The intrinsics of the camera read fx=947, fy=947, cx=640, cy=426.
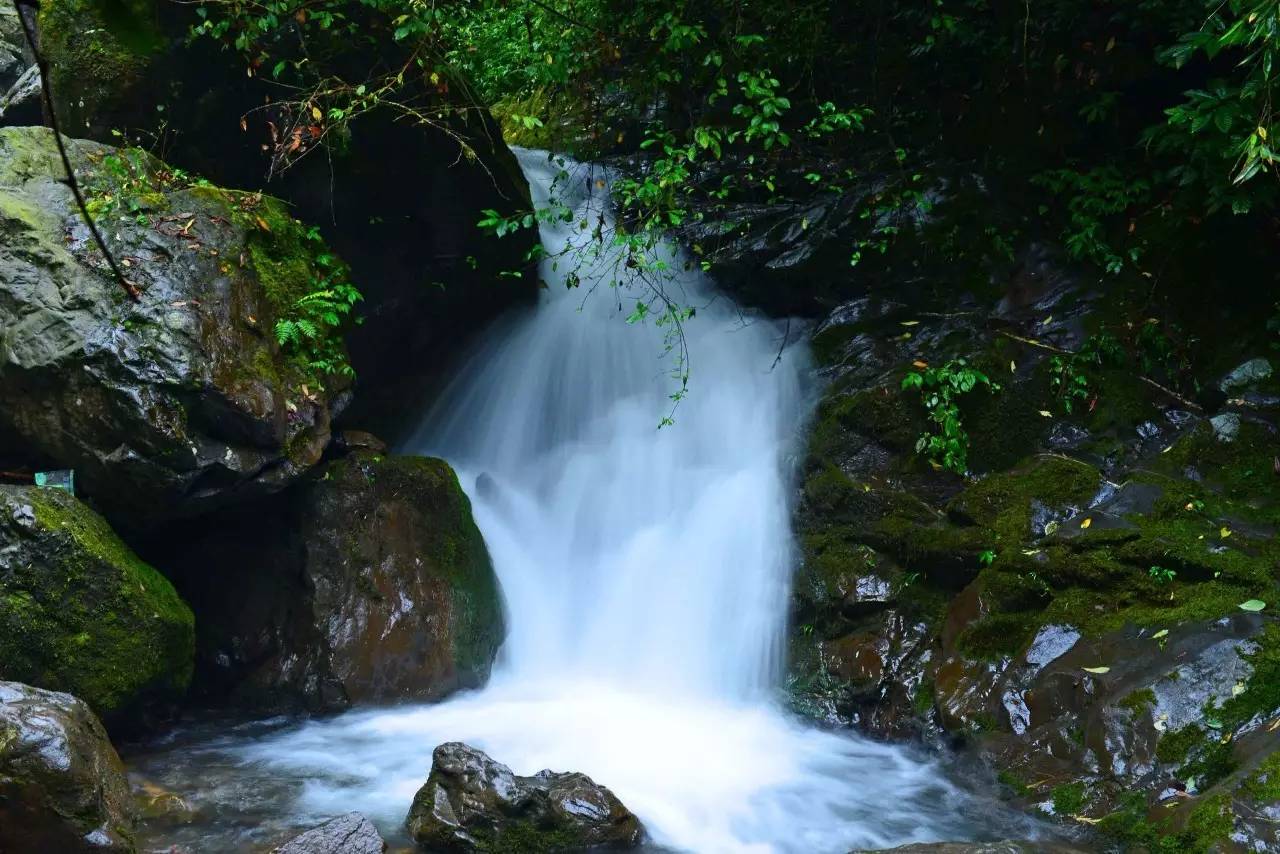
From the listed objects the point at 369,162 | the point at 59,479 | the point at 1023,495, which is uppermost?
the point at 369,162

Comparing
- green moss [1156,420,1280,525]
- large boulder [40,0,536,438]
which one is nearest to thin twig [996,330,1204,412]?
green moss [1156,420,1280,525]

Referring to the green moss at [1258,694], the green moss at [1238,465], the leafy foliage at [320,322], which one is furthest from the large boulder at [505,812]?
the green moss at [1238,465]

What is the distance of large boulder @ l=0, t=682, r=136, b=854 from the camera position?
3.57m

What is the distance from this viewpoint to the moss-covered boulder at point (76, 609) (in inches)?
191

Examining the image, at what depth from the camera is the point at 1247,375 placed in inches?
240

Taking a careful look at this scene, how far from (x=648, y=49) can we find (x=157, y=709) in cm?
621

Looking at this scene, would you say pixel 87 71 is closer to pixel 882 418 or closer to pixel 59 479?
pixel 59 479

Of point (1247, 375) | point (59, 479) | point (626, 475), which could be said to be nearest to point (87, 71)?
point (59, 479)

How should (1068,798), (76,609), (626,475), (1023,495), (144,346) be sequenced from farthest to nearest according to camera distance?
(626,475) → (1023,495) → (144,346) → (76,609) → (1068,798)

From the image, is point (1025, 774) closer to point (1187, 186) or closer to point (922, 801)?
point (922, 801)

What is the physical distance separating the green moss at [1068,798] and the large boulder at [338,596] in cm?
377

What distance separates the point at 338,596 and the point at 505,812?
2.73 metres

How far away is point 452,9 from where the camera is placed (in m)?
7.07

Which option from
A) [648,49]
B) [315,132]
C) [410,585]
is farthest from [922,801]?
[648,49]
